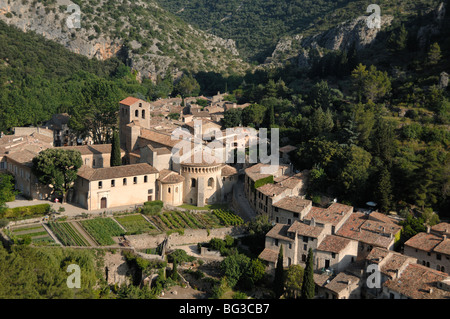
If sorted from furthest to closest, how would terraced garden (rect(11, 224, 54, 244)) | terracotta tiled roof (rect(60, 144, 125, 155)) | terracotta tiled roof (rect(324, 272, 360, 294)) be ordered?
terracotta tiled roof (rect(60, 144, 125, 155)), terraced garden (rect(11, 224, 54, 244)), terracotta tiled roof (rect(324, 272, 360, 294))

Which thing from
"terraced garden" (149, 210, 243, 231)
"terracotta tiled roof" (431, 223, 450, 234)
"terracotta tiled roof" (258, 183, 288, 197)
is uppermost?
"terracotta tiled roof" (258, 183, 288, 197)

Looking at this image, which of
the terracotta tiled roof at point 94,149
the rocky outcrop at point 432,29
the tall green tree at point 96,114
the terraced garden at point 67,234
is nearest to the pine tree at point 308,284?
the terraced garden at point 67,234

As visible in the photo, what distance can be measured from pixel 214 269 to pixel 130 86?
209 ft

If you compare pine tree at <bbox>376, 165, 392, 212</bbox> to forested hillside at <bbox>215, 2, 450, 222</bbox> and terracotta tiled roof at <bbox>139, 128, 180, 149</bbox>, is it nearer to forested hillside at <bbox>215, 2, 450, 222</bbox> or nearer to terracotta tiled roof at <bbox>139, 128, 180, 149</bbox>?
forested hillside at <bbox>215, 2, 450, 222</bbox>

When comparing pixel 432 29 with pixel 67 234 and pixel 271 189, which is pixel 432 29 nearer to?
pixel 271 189

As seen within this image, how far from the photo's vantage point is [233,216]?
5053 centimetres

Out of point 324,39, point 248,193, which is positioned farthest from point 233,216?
point 324,39

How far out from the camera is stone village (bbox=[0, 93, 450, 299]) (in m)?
40.3

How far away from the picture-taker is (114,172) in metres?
50.4

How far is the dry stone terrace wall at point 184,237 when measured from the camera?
145 ft

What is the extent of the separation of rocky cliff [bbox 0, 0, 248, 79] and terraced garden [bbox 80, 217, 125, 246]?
8303 cm

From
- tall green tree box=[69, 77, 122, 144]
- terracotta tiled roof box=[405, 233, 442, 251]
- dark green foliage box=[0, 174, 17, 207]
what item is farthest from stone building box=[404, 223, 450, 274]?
tall green tree box=[69, 77, 122, 144]

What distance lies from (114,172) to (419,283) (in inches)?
1140

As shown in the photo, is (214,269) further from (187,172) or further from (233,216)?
Result: (187,172)
